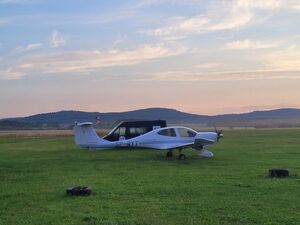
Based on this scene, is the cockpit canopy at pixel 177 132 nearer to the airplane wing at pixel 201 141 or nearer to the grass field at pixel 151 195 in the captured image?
the airplane wing at pixel 201 141

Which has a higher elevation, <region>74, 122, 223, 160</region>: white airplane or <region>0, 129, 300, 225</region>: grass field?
<region>74, 122, 223, 160</region>: white airplane

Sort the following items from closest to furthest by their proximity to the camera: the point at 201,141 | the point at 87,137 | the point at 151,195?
1. the point at 151,195
2. the point at 201,141
3. the point at 87,137

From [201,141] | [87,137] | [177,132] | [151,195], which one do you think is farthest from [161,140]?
[151,195]

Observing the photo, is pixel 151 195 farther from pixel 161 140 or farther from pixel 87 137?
pixel 87 137

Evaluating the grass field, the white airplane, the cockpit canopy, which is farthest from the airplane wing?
the grass field

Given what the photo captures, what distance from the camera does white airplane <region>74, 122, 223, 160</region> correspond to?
92.9 ft

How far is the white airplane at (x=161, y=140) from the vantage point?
2833 centimetres

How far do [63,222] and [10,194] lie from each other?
4.61m

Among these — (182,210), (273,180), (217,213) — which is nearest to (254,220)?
(217,213)

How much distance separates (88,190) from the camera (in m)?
13.6

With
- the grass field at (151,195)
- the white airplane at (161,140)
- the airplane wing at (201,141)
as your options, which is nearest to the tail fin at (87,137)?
the white airplane at (161,140)

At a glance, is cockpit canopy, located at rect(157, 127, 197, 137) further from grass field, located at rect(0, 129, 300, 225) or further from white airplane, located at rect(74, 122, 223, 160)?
grass field, located at rect(0, 129, 300, 225)

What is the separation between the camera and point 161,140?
28.8 metres

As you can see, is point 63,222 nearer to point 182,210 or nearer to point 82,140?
point 182,210
